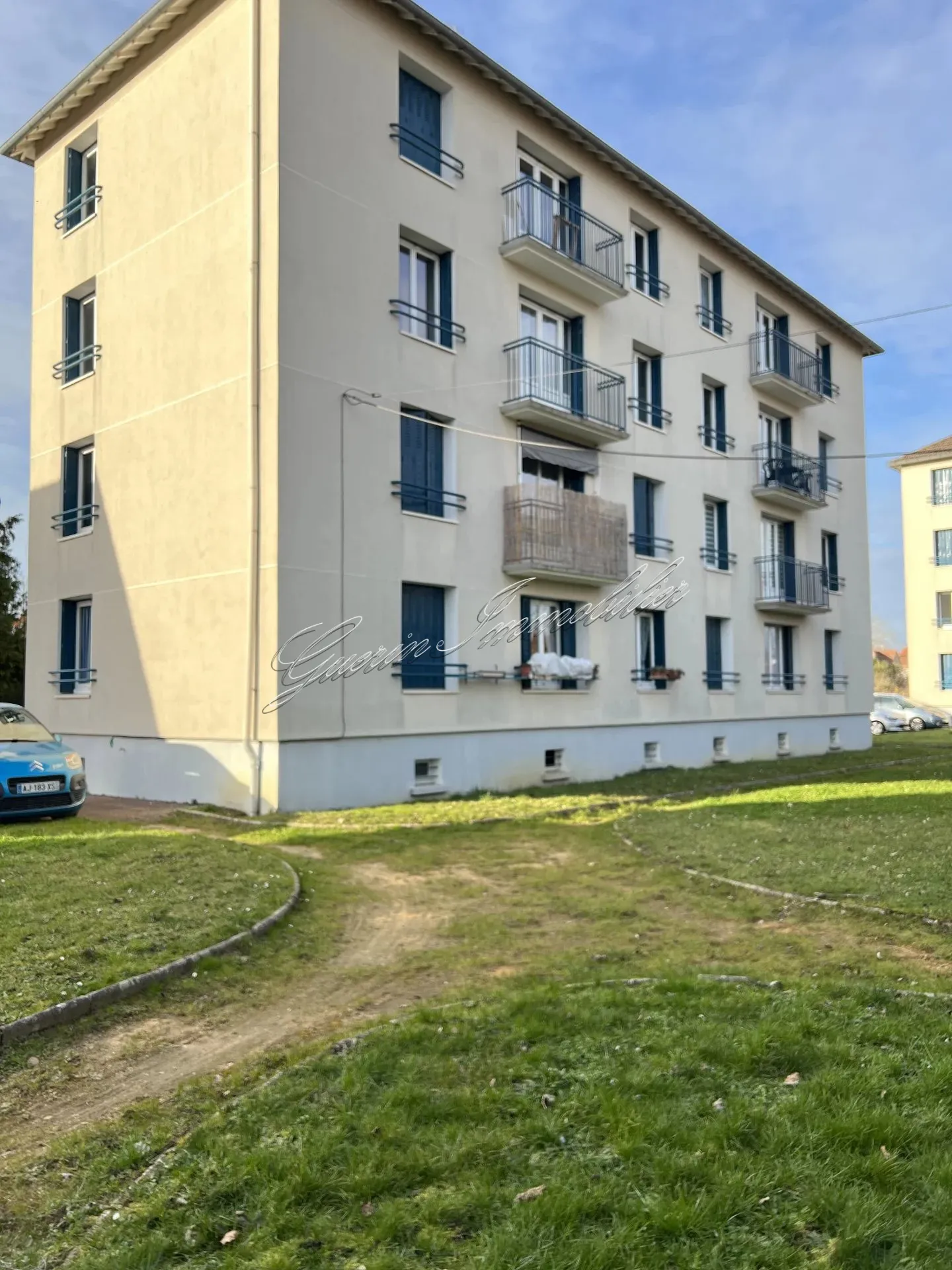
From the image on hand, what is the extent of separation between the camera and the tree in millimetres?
27703

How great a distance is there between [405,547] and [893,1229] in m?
13.6

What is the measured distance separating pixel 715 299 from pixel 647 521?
718 centimetres

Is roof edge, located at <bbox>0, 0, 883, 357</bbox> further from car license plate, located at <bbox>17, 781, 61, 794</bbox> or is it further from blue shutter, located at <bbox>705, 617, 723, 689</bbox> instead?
car license plate, located at <bbox>17, 781, 61, 794</bbox>

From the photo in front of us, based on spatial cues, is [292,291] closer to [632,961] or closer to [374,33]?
[374,33]

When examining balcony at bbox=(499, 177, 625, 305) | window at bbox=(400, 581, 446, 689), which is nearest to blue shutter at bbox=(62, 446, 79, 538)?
window at bbox=(400, 581, 446, 689)

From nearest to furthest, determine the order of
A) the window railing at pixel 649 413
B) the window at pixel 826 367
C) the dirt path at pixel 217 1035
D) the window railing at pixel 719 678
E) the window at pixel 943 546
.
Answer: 1. the dirt path at pixel 217 1035
2. the window railing at pixel 649 413
3. the window railing at pixel 719 678
4. the window at pixel 826 367
5. the window at pixel 943 546

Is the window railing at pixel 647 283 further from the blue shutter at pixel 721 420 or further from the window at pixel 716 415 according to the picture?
the blue shutter at pixel 721 420

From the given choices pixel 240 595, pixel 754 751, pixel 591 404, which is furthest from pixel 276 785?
pixel 754 751

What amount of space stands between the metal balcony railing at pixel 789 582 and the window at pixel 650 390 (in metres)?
5.58

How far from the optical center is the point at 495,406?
18.0 m

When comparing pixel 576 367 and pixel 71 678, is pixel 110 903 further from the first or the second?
pixel 576 367

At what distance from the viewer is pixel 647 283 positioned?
74.5ft

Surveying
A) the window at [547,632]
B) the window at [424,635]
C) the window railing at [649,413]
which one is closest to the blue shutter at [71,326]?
the window at [424,635]

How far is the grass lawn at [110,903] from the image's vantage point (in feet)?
19.9
